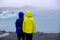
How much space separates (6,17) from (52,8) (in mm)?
1519

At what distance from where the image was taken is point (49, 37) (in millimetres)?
5805

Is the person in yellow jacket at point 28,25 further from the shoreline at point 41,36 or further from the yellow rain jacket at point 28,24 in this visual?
the shoreline at point 41,36

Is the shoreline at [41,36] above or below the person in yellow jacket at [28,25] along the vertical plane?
below

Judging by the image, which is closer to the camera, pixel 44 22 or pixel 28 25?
pixel 28 25

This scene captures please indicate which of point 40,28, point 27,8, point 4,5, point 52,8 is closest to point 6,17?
point 4,5

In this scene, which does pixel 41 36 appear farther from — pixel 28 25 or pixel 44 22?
pixel 28 25

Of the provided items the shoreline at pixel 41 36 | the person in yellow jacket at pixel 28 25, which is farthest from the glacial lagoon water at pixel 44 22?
the person in yellow jacket at pixel 28 25

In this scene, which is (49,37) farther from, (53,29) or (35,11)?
(35,11)

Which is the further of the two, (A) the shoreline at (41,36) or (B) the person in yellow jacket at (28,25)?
(A) the shoreline at (41,36)

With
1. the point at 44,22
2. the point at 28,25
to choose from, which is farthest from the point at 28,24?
the point at 44,22

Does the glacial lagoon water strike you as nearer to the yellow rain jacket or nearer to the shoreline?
the shoreline

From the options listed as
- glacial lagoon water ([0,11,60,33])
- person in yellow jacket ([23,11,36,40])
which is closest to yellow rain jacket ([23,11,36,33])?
person in yellow jacket ([23,11,36,40])

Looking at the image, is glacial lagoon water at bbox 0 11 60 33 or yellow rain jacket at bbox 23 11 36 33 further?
glacial lagoon water at bbox 0 11 60 33

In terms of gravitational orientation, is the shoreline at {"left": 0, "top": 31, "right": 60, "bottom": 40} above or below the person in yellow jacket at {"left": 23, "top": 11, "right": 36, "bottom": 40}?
below
